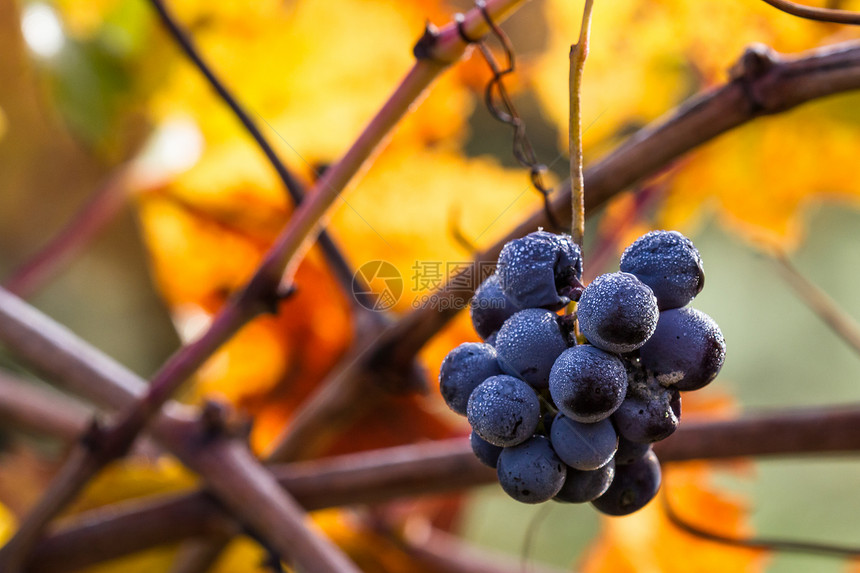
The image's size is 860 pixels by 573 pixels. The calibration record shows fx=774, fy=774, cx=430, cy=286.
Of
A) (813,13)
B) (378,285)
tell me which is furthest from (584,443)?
(378,285)

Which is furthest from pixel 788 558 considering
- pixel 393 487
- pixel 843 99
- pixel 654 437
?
pixel 654 437

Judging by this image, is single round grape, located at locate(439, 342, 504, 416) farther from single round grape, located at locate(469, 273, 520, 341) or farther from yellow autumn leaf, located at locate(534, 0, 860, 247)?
yellow autumn leaf, located at locate(534, 0, 860, 247)

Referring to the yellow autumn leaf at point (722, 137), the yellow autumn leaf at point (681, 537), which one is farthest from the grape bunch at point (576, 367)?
the yellow autumn leaf at point (681, 537)

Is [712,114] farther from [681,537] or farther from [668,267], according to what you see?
[681,537]

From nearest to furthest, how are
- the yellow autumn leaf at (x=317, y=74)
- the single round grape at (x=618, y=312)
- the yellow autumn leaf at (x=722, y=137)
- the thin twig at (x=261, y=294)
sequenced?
the single round grape at (x=618, y=312) < the thin twig at (x=261, y=294) < the yellow autumn leaf at (x=722, y=137) < the yellow autumn leaf at (x=317, y=74)

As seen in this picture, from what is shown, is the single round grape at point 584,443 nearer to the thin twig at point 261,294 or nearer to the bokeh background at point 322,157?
the thin twig at point 261,294

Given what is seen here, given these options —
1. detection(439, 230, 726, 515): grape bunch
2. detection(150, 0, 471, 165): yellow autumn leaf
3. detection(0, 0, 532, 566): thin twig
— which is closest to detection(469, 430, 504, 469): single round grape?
detection(439, 230, 726, 515): grape bunch
